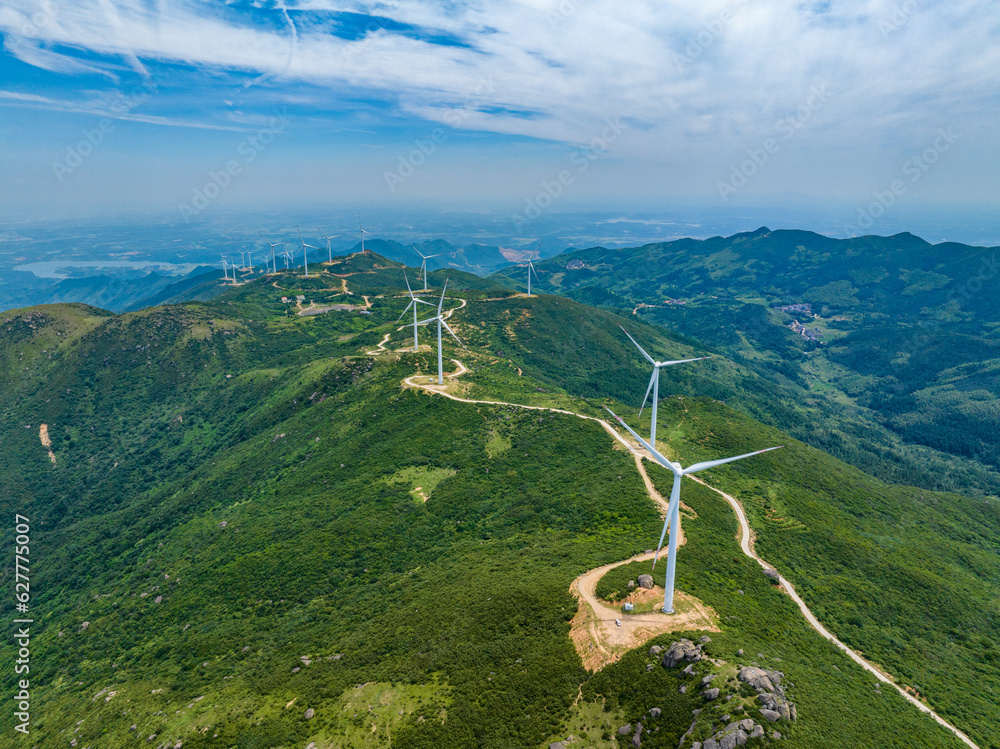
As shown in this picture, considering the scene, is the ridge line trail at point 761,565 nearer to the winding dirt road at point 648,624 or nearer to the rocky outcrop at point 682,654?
the winding dirt road at point 648,624

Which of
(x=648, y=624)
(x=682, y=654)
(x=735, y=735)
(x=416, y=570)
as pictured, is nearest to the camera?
(x=735, y=735)

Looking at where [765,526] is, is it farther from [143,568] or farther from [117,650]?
[143,568]

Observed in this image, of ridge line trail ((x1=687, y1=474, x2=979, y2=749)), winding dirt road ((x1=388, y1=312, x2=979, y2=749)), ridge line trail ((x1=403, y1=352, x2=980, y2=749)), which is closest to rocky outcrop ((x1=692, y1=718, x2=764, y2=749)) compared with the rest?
winding dirt road ((x1=388, y1=312, x2=979, y2=749))

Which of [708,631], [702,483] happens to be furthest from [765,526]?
[708,631]

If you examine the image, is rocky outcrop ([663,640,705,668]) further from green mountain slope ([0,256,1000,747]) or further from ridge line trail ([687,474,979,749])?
ridge line trail ([687,474,979,749])

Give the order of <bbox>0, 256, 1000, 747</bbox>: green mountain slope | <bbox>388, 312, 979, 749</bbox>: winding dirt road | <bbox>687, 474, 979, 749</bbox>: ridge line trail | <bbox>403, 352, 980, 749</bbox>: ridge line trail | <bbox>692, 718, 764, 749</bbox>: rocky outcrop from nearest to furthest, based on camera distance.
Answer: <bbox>692, 718, 764, 749</bbox>: rocky outcrop
<bbox>388, 312, 979, 749</bbox>: winding dirt road
<bbox>687, 474, 979, 749</bbox>: ridge line trail
<bbox>0, 256, 1000, 747</bbox>: green mountain slope
<bbox>403, 352, 980, 749</bbox>: ridge line trail

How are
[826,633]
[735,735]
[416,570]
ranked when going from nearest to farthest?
[735,735] → [826,633] → [416,570]

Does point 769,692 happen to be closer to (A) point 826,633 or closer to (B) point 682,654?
(B) point 682,654

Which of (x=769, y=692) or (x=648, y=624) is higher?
(x=769, y=692)

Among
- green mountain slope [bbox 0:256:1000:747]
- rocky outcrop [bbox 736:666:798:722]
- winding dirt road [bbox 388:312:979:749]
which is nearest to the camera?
rocky outcrop [bbox 736:666:798:722]

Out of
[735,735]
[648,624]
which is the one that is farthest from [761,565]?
[735,735]
